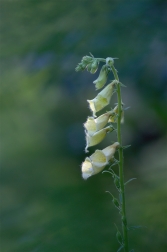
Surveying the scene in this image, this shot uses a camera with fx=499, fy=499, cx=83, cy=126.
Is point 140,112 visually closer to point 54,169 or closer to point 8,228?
point 54,169

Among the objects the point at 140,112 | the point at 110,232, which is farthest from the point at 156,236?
the point at 140,112

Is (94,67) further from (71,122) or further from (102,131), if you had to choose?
(71,122)

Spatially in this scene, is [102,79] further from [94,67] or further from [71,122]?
[71,122]

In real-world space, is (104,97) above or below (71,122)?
below

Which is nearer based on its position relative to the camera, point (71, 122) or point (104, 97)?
point (104, 97)

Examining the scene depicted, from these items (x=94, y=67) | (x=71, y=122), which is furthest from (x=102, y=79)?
(x=71, y=122)

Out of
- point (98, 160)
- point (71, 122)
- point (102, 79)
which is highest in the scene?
point (71, 122)

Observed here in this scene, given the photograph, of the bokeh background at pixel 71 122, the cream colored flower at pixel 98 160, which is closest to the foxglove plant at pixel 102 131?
the cream colored flower at pixel 98 160
